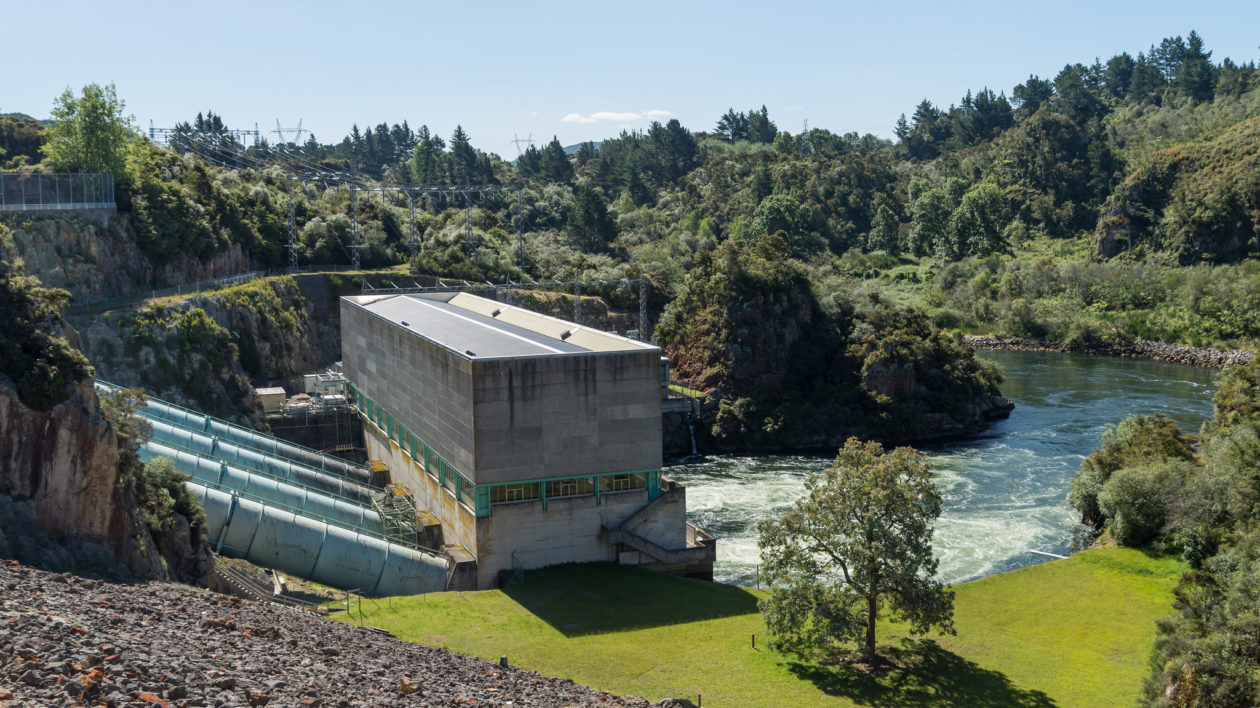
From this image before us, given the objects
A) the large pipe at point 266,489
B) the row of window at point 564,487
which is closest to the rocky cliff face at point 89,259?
the large pipe at point 266,489

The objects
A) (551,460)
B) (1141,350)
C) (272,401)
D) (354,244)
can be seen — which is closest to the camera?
(551,460)

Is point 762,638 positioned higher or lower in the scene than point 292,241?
lower

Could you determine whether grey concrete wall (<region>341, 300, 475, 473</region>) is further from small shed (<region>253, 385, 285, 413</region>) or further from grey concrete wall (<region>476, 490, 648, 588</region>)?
small shed (<region>253, 385, 285, 413</region>)

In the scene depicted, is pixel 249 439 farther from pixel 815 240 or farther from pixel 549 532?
pixel 815 240

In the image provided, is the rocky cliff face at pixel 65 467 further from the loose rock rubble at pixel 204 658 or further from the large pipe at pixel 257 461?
the large pipe at pixel 257 461

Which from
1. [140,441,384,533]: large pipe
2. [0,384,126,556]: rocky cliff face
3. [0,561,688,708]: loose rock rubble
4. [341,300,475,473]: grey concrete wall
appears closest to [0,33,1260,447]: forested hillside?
[341,300,475,473]: grey concrete wall

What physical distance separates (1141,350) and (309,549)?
4544 inches

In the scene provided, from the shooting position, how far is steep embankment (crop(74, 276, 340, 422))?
66062mm

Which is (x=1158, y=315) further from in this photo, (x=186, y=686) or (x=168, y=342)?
(x=186, y=686)

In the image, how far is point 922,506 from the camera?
34500mm

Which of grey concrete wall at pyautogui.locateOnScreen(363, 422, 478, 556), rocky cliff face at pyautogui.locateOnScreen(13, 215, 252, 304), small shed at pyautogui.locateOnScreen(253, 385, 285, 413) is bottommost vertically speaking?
grey concrete wall at pyautogui.locateOnScreen(363, 422, 478, 556)

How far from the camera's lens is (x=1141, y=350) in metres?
128

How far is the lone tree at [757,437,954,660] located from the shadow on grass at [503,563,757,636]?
19.3 feet

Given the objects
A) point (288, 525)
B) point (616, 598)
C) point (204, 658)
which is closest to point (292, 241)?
point (288, 525)
